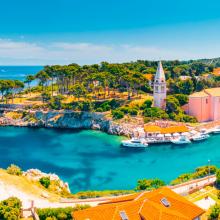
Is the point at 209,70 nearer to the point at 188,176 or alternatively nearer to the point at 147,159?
the point at 147,159

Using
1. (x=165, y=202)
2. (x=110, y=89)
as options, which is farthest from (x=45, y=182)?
(x=110, y=89)

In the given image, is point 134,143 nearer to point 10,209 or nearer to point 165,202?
point 10,209

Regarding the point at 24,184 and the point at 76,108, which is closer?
the point at 24,184

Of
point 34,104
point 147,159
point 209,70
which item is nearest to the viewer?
point 147,159

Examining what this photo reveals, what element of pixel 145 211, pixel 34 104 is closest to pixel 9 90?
pixel 34 104

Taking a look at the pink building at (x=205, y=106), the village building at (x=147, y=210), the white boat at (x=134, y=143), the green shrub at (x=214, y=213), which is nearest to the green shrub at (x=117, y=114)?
the white boat at (x=134, y=143)

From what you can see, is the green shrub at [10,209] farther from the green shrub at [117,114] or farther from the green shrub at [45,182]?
the green shrub at [117,114]
